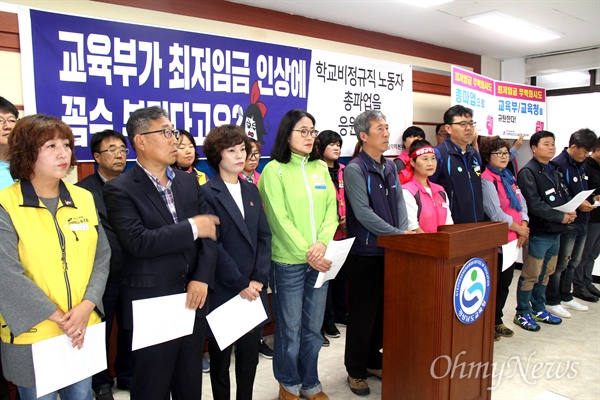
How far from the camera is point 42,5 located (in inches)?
110

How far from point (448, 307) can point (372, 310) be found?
2.41ft

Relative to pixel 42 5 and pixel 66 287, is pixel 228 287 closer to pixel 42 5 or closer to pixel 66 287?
pixel 66 287

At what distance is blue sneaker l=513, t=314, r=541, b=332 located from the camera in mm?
3846

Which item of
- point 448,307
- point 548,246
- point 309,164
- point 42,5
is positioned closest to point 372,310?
point 448,307

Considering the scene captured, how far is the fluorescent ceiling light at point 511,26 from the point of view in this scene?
423cm

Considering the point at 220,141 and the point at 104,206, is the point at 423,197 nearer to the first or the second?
the point at 220,141

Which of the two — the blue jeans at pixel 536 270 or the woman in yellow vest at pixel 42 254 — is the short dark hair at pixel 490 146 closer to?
the blue jeans at pixel 536 270

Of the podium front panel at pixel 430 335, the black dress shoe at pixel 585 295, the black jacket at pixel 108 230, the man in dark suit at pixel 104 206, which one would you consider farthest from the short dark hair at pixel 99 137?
the black dress shoe at pixel 585 295

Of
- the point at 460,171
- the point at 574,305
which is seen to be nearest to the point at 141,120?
the point at 460,171

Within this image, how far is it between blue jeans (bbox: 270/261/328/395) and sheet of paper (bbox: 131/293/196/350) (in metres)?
0.70

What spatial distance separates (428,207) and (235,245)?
1367mm

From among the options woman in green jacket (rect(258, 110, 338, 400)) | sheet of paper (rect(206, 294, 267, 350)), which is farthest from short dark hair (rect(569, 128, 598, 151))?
sheet of paper (rect(206, 294, 267, 350))

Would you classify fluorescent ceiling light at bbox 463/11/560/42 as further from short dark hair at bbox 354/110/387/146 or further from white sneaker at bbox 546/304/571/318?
white sneaker at bbox 546/304/571/318

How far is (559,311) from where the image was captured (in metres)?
4.20
